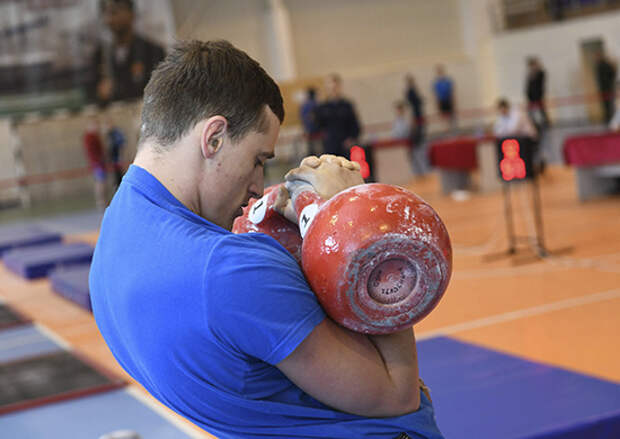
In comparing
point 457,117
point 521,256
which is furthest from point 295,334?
point 457,117

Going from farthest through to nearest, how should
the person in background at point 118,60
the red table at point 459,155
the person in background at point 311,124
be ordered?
the person in background at point 118,60, the red table at point 459,155, the person in background at point 311,124

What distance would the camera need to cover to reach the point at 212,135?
4.43 ft

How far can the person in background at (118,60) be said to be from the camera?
19.7 meters

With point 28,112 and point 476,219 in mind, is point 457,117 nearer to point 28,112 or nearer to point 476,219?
point 28,112

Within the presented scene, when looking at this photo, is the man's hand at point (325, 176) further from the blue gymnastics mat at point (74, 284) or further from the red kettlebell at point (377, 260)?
the blue gymnastics mat at point (74, 284)

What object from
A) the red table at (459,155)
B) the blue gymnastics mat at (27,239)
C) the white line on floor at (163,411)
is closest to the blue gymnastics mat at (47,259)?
the blue gymnastics mat at (27,239)

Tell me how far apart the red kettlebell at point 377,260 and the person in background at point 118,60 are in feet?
62.2

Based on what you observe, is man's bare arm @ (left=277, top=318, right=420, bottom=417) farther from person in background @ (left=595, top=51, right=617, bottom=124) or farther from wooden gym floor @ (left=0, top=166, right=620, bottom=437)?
person in background @ (left=595, top=51, right=617, bottom=124)

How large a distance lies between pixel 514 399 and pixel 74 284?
17.3 feet

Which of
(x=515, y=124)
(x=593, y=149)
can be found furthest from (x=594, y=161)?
(x=515, y=124)

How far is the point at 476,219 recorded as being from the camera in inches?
395

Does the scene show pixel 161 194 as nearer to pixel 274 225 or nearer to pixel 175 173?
pixel 175 173

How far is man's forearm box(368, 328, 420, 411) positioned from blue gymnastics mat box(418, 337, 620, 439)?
1.40m

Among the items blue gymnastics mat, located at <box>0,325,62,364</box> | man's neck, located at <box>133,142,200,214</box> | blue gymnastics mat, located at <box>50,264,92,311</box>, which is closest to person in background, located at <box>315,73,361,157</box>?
blue gymnastics mat, located at <box>50,264,92,311</box>
